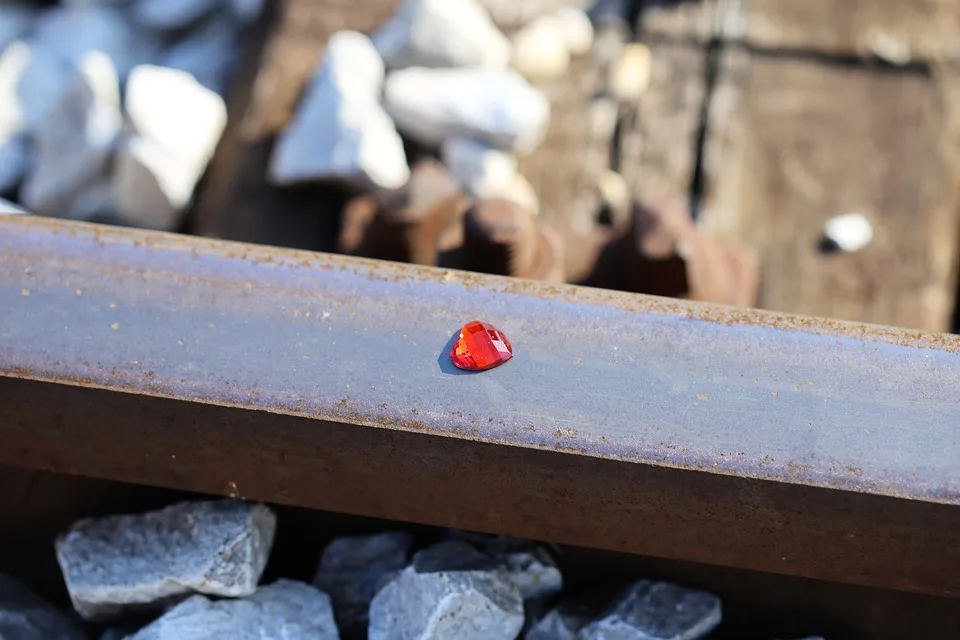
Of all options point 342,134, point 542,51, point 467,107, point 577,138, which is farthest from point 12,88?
point 577,138

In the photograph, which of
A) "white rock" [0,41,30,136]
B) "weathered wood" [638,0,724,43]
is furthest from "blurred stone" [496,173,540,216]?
"white rock" [0,41,30,136]

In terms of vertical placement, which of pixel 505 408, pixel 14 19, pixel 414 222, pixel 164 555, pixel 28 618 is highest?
pixel 505 408

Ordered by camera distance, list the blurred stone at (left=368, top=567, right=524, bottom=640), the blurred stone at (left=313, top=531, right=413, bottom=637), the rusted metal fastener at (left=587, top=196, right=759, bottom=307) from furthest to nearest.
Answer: the rusted metal fastener at (left=587, top=196, right=759, bottom=307), the blurred stone at (left=313, top=531, right=413, bottom=637), the blurred stone at (left=368, top=567, right=524, bottom=640)

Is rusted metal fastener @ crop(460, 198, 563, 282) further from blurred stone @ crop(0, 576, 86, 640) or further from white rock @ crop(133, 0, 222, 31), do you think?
white rock @ crop(133, 0, 222, 31)

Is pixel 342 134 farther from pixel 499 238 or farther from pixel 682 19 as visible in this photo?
pixel 682 19

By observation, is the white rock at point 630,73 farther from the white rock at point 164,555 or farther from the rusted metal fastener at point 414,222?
the white rock at point 164,555
